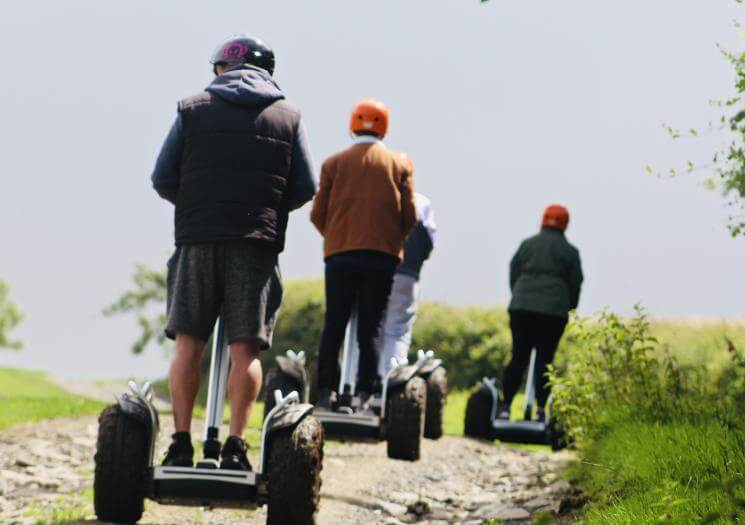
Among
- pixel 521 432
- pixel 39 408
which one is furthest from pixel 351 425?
pixel 39 408

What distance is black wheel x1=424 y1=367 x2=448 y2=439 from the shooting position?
927cm

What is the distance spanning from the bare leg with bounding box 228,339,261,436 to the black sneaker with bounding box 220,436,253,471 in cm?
5

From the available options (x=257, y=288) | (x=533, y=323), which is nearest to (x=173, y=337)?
(x=257, y=288)

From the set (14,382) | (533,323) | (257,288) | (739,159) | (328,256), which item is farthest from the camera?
(14,382)

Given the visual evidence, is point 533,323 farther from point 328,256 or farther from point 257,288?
point 257,288

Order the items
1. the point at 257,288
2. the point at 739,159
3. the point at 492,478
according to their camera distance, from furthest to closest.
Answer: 1. the point at 492,478
2. the point at 739,159
3. the point at 257,288

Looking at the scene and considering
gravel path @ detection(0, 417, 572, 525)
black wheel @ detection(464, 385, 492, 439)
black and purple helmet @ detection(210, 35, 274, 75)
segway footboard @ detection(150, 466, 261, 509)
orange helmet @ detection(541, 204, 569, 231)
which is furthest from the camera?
black wheel @ detection(464, 385, 492, 439)

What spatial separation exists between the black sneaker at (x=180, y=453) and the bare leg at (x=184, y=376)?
4cm

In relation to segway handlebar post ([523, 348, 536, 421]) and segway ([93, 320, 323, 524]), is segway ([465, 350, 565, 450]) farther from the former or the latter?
segway ([93, 320, 323, 524])

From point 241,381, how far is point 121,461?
68 centimetres

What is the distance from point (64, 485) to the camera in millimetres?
→ 7086

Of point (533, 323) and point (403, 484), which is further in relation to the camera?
point (533, 323)

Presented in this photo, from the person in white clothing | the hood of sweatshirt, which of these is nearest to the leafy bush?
the person in white clothing

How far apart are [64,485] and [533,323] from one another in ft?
15.5
